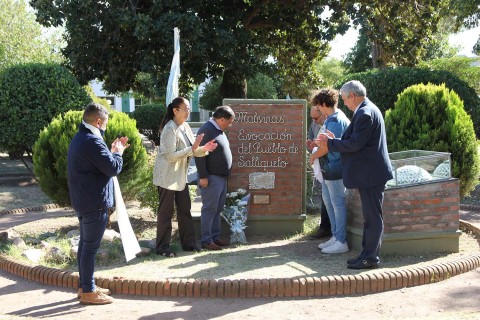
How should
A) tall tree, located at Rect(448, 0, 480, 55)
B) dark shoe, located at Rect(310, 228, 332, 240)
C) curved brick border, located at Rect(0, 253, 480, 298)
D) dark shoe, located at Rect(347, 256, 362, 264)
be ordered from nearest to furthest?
curved brick border, located at Rect(0, 253, 480, 298), dark shoe, located at Rect(347, 256, 362, 264), dark shoe, located at Rect(310, 228, 332, 240), tall tree, located at Rect(448, 0, 480, 55)

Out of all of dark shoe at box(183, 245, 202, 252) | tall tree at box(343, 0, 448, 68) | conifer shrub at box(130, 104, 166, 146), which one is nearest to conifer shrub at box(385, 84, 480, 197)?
dark shoe at box(183, 245, 202, 252)

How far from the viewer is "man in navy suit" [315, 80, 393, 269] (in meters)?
6.41

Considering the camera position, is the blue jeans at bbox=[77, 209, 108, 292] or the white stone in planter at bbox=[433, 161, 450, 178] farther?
the white stone in planter at bbox=[433, 161, 450, 178]

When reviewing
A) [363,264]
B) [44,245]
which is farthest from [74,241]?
[363,264]

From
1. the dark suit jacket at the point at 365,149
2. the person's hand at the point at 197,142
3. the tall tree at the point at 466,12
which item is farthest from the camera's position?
the tall tree at the point at 466,12

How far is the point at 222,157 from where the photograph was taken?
25.1 feet

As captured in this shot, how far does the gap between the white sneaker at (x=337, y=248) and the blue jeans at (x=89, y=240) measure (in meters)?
2.83

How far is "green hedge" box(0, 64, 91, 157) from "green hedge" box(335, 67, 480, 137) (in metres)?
6.65

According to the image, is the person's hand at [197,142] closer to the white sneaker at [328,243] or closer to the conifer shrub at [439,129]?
the white sneaker at [328,243]

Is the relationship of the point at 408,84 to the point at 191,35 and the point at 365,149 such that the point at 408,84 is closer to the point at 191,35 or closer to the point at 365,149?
the point at 191,35

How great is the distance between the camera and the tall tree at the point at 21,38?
80.6 ft

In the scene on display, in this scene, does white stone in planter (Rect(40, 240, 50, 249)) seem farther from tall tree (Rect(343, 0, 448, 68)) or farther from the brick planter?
tall tree (Rect(343, 0, 448, 68))

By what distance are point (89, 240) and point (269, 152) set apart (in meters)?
3.30

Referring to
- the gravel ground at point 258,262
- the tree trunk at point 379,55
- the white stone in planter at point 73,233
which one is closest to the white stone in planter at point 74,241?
the white stone in planter at point 73,233
